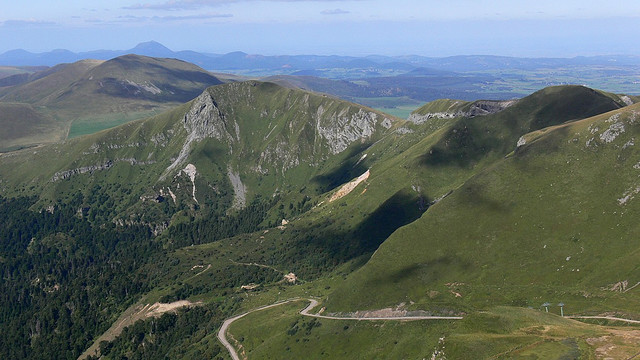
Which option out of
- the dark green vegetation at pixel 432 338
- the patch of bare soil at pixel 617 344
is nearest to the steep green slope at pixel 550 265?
the dark green vegetation at pixel 432 338

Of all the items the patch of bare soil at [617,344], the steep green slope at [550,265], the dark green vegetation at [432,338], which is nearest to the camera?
the patch of bare soil at [617,344]

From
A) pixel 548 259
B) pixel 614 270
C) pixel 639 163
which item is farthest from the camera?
pixel 639 163

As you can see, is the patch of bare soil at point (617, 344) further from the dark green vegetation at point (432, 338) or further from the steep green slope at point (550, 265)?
the steep green slope at point (550, 265)

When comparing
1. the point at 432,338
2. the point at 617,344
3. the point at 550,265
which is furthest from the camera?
the point at 550,265

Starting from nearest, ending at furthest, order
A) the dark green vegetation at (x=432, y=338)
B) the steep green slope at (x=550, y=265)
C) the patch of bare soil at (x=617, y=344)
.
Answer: the patch of bare soil at (x=617, y=344)
the dark green vegetation at (x=432, y=338)
the steep green slope at (x=550, y=265)

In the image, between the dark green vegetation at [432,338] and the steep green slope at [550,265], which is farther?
the steep green slope at [550,265]

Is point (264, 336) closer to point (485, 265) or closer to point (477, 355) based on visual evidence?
point (485, 265)

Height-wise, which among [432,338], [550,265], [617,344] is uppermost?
[617,344]

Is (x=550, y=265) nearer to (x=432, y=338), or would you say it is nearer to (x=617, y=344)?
(x=432, y=338)

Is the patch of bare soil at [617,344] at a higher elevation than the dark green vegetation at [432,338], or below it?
higher

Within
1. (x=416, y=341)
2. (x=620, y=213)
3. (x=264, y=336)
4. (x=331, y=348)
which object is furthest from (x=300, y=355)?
(x=620, y=213)

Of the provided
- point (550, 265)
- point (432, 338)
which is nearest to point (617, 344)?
A: point (432, 338)
